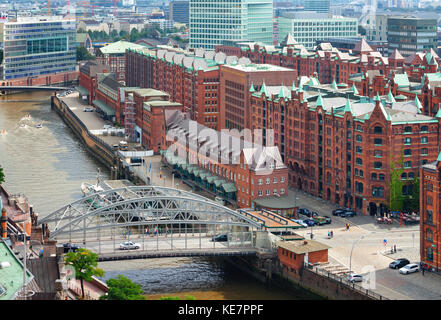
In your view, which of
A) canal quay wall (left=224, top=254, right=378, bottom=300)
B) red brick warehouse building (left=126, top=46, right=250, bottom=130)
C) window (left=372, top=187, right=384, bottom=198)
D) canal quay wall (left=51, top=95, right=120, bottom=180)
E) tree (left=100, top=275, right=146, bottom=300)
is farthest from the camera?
red brick warehouse building (left=126, top=46, right=250, bottom=130)

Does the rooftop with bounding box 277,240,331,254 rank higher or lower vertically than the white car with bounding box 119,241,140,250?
higher

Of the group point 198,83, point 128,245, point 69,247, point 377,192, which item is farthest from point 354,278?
point 198,83

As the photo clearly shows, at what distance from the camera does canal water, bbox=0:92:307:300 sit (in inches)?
3364

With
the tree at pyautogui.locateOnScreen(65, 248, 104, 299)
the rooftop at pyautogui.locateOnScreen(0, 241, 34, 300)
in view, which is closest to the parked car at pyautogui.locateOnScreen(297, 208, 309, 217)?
the tree at pyautogui.locateOnScreen(65, 248, 104, 299)

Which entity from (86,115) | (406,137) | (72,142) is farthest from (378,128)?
(86,115)

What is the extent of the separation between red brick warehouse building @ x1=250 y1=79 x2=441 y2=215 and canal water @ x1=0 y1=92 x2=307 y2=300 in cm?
2419

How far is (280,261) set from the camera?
8869 centimetres

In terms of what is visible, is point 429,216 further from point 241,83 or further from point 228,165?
point 241,83

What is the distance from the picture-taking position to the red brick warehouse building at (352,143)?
357 ft

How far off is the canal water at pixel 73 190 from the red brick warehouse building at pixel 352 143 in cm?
2419

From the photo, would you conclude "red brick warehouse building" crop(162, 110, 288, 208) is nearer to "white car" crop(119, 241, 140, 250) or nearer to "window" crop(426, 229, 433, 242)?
"white car" crop(119, 241, 140, 250)
